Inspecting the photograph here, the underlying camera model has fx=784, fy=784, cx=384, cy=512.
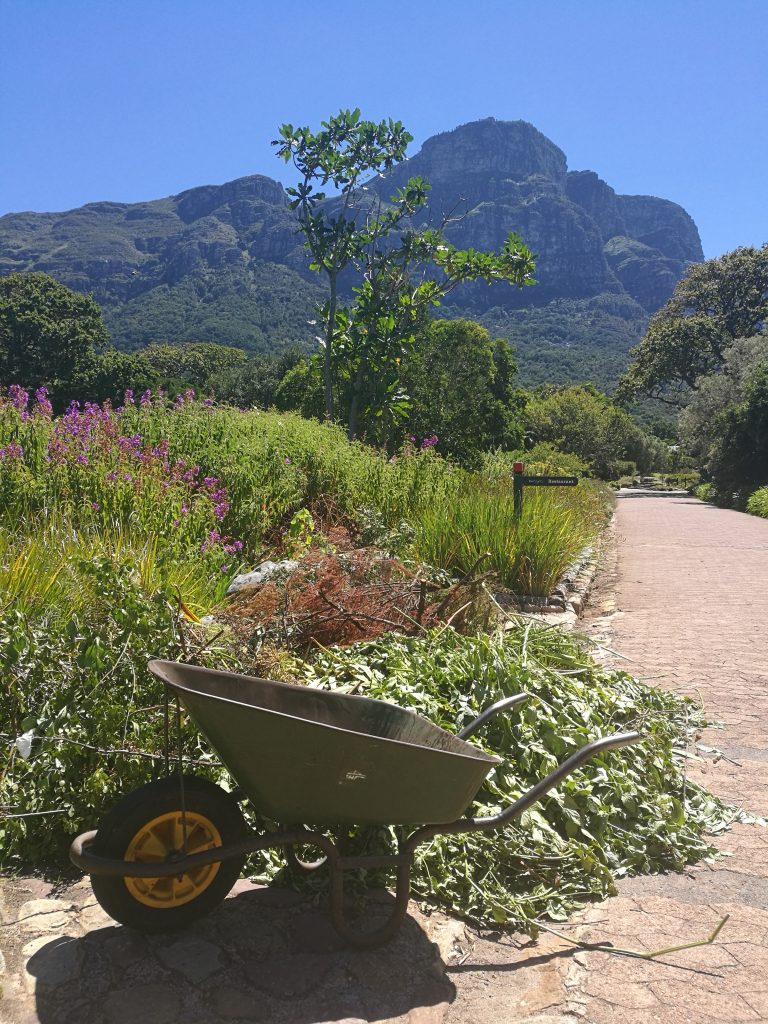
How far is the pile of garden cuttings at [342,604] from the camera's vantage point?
3.90m

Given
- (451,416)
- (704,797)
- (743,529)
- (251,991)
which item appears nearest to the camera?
(251,991)

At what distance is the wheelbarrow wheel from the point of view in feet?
7.07

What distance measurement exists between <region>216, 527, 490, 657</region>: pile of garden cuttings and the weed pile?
0.83 feet

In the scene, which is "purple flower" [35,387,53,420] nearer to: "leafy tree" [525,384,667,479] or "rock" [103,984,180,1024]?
"rock" [103,984,180,1024]

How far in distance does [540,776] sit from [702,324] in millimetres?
44955

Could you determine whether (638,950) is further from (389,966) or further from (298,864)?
(298,864)

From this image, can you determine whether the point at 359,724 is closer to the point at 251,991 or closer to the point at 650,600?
the point at 251,991

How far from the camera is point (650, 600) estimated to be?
7984 mm

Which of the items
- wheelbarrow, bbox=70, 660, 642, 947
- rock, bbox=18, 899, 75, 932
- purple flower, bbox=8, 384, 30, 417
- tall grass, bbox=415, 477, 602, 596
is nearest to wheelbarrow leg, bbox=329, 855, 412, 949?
wheelbarrow, bbox=70, 660, 642, 947

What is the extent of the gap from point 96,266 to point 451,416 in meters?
166

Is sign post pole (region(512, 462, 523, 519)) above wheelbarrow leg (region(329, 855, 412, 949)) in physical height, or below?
above

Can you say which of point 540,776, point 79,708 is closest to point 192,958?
point 79,708

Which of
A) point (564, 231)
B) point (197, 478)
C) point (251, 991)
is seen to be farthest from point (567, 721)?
point (564, 231)

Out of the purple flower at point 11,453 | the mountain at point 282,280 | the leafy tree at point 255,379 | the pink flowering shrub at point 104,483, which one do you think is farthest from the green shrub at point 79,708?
the mountain at point 282,280
